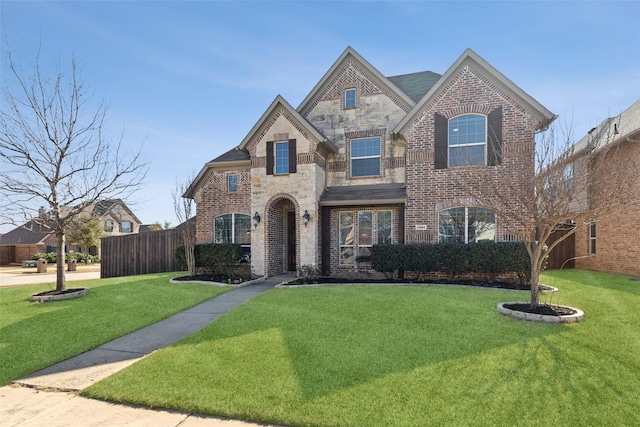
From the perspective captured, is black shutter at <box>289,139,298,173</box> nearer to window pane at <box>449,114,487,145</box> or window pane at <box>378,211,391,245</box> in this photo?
window pane at <box>378,211,391,245</box>

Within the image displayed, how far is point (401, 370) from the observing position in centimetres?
437

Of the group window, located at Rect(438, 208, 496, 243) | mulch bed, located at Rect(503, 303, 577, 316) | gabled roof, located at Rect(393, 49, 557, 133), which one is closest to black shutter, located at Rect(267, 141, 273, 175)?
gabled roof, located at Rect(393, 49, 557, 133)

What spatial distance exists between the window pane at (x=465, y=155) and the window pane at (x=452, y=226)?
1.80m

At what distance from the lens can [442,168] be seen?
1211cm

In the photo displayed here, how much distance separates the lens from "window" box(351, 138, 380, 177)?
557 inches

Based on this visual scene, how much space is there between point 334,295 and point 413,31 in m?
8.27

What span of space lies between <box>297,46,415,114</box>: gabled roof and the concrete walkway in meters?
11.7

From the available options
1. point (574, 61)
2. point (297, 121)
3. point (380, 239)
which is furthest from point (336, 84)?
point (574, 61)

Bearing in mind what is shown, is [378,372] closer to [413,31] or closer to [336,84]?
[413,31]

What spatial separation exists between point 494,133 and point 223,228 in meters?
12.4

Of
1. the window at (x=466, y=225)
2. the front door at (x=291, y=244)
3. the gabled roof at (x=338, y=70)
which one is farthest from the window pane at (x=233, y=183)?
the window at (x=466, y=225)

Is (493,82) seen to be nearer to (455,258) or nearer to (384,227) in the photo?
(455,258)

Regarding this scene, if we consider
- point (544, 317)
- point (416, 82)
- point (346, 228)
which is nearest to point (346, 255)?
point (346, 228)

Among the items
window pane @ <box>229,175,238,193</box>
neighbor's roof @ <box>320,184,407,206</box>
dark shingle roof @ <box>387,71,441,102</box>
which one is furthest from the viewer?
window pane @ <box>229,175,238,193</box>
